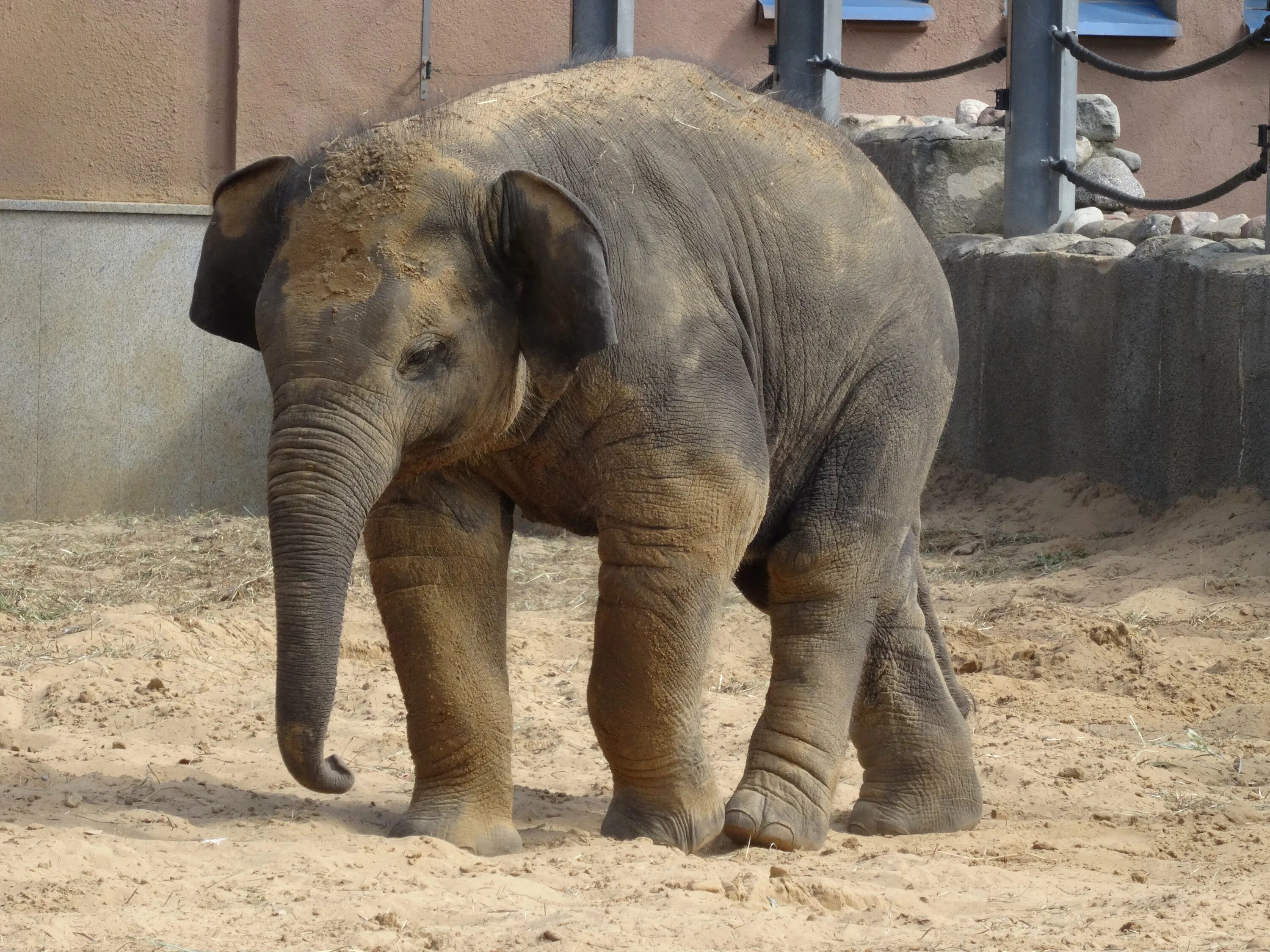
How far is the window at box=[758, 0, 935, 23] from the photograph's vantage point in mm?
13945

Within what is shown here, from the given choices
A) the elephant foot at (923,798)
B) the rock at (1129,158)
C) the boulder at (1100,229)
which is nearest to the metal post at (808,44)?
the boulder at (1100,229)

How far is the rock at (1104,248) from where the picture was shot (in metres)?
9.66

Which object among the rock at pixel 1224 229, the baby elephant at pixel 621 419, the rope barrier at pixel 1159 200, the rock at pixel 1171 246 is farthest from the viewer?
the rock at pixel 1224 229

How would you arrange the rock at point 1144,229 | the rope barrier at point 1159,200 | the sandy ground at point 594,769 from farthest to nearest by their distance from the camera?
the rock at point 1144,229
the rope barrier at point 1159,200
the sandy ground at point 594,769

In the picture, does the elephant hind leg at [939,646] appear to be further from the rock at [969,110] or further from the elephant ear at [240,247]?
the rock at [969,110]

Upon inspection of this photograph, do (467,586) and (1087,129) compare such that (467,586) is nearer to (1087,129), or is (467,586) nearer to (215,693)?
(215,693)

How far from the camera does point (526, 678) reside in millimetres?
7113

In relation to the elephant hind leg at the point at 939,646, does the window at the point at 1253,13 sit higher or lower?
higher

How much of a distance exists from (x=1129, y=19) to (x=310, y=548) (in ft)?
41.1

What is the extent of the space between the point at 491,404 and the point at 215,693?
2671 millimetres

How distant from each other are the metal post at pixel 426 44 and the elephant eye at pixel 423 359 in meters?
7.50

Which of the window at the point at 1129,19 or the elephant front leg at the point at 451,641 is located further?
the window at the point at 1129,19

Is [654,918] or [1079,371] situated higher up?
[654,918]

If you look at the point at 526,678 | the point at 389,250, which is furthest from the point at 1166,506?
the point at 389,250
